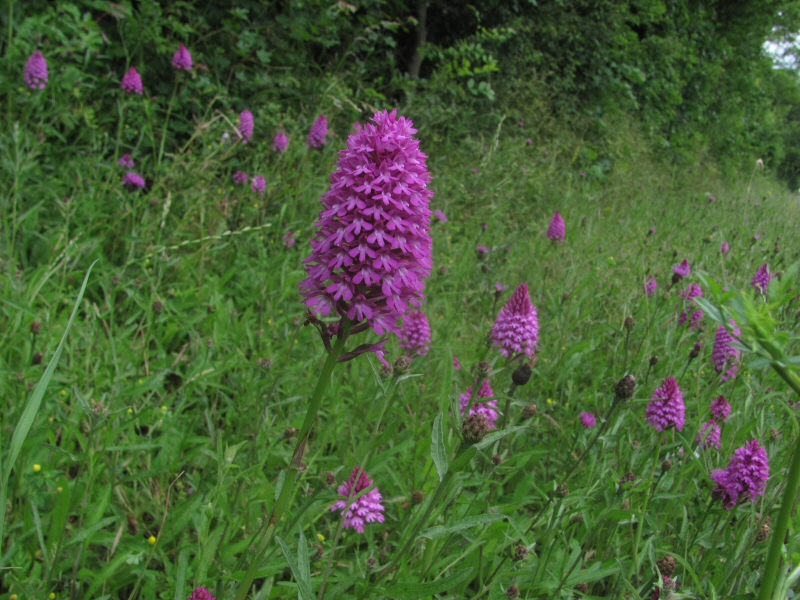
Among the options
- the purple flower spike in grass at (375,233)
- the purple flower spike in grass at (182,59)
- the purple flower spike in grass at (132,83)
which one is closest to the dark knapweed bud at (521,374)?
the purple flower spike in grass at (375,233)

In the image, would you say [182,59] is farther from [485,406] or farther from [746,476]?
[746,476]

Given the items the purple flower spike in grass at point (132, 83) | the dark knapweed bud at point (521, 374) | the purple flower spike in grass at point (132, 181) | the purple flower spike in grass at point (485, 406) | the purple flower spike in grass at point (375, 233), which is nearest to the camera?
the purple flower spike in grass at point (375, 233)

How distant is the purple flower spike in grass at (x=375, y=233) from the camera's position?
1.21 m

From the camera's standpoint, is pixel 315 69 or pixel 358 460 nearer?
pixel 358 460

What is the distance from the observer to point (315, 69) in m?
6.06

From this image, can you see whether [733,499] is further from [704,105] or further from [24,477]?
[704,105]

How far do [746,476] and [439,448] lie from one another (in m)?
1.13

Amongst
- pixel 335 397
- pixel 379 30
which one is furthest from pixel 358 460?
pixel 379 30

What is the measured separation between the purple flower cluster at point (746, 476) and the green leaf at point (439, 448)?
3.61 feet

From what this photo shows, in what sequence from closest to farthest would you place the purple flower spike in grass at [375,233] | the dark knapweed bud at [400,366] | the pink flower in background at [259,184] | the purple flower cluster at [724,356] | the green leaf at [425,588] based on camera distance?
the green leaf at [425,588] < the purple flower spike in grass at [375,233] < the dark knapweed bud at [400,366] < the purple flower cluster at [724,356] < the pink flower in background at [259,184]

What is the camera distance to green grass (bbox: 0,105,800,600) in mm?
1639

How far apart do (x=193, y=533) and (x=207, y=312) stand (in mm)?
1327

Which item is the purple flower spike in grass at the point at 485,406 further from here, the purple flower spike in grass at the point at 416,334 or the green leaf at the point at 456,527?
the green leaf at the point at 456,527

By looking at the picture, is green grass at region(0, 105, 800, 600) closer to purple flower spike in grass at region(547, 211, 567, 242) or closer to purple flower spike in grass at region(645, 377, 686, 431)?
purple flower spike in grass at region(645, 377, 686, 431)
